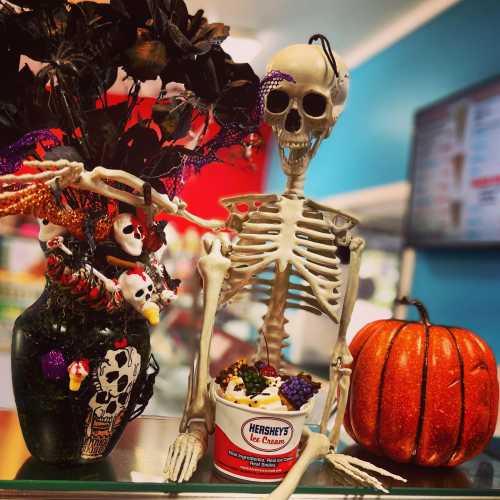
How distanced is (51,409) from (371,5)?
286 cm

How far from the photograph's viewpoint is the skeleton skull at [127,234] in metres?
0.74

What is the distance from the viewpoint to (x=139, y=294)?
0.74m

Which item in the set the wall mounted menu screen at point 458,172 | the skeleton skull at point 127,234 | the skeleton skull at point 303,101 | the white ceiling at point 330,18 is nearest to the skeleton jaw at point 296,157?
the skeleton skull at point 303,101

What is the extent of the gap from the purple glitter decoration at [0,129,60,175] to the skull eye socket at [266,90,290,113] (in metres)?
0.39

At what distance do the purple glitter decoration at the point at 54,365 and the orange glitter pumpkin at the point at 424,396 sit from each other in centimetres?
51

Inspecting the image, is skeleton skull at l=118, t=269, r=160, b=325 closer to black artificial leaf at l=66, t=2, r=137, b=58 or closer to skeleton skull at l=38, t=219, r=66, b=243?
skeleton skull at l=38, t=219, r=66, b=243

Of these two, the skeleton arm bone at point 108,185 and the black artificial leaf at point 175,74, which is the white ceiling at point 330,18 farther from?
the skeleton arm bone at point 108,185

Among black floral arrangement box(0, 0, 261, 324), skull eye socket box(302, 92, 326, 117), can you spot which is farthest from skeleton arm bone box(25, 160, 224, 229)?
skull eye socket box(302, 92, 326, 117)

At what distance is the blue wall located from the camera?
2.25 metres

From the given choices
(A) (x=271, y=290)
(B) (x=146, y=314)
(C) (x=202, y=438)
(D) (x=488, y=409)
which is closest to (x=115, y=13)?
(B) (x=146, y=314)

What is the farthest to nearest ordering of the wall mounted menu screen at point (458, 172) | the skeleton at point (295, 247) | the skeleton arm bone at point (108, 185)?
the wall mounted menu screen at point (458, 172)
the skeleton at point (295, 247)
the skeleton arm bone at point (108, 185)

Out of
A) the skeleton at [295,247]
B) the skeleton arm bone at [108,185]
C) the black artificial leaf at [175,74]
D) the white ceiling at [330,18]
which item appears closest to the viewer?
the skeleton arm bone at [108,185]

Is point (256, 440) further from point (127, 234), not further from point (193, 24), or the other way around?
point (193, 24)

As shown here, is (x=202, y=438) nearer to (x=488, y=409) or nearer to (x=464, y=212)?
(x=488, y=409)
